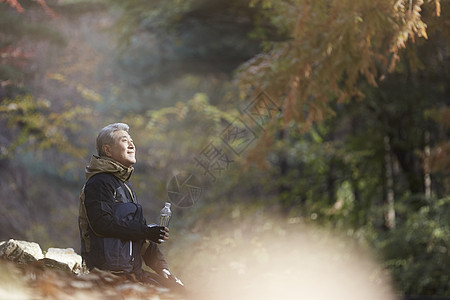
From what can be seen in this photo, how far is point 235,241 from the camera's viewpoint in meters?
8.30

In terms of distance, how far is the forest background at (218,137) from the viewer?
7.59 metres

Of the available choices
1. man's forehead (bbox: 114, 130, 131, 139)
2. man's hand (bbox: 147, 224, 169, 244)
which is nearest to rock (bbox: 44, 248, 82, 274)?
man's hand (bbox: 147, 224, 169, 244)

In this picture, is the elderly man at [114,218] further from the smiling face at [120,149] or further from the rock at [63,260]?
the rock at [63,260]

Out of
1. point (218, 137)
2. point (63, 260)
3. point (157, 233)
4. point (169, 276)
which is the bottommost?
point (169, 276)

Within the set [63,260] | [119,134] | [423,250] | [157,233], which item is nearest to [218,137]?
[423,250]

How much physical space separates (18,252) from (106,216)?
862 millimetres

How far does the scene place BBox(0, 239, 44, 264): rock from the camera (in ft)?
10.5

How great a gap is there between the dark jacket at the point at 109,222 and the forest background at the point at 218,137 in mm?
3208

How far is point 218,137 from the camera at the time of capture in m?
9.98

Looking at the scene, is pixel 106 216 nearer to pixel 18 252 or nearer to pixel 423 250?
pixel 18 252

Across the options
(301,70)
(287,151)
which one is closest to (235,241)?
(287,151)

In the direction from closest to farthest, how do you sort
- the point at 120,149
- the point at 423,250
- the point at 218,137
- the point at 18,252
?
the point at 120,149 < the point at 18,252 < the point at 423,250 < the point at 218,137

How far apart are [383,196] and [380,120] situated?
132cm

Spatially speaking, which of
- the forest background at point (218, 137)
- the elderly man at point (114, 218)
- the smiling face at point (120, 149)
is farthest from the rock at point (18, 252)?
the forest background at point (218, 137)
